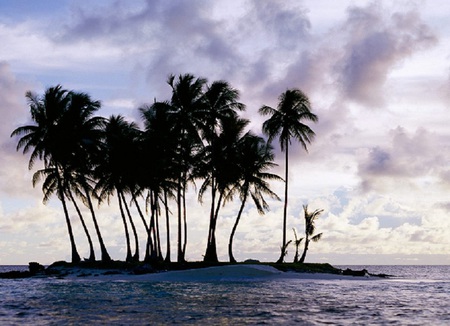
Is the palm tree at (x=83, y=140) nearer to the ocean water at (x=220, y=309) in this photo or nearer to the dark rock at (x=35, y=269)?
the dark rock at (x=35, y=269)

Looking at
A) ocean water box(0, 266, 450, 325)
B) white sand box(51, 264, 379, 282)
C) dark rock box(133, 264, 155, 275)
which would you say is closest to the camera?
ocean water box(0, 266, 450, 325)

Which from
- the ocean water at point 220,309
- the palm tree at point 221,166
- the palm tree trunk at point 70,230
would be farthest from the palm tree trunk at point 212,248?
the ocean water at point 220,309

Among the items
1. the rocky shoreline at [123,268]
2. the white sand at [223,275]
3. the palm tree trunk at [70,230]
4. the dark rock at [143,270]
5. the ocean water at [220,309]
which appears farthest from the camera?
the palm tree trunk at [70,230]

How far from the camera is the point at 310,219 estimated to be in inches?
2285

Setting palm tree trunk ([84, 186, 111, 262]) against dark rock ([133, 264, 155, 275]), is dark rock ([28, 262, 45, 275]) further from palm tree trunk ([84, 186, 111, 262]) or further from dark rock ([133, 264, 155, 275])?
dark rock ([133, 264, 155, 275])

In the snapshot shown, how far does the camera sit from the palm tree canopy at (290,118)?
186ft

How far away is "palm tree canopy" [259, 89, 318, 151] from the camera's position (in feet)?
186

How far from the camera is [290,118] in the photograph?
187 feet

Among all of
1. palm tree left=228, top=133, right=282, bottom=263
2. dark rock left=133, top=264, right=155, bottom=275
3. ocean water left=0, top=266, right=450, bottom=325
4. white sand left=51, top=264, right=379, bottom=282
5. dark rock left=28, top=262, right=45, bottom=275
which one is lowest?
ocean water left=0, top=266, right=450, bottom=325

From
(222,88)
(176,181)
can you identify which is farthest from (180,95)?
(176,181)

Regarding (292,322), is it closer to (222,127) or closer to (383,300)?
(383,300)

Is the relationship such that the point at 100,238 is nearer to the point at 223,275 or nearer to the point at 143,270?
the point at 143,270

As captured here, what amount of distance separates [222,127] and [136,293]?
102ft

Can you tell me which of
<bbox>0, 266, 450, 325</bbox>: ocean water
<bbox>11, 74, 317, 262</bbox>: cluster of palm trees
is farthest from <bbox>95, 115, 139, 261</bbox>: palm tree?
<bbox>0, 266, 450, 325</bbox>: ocean water
